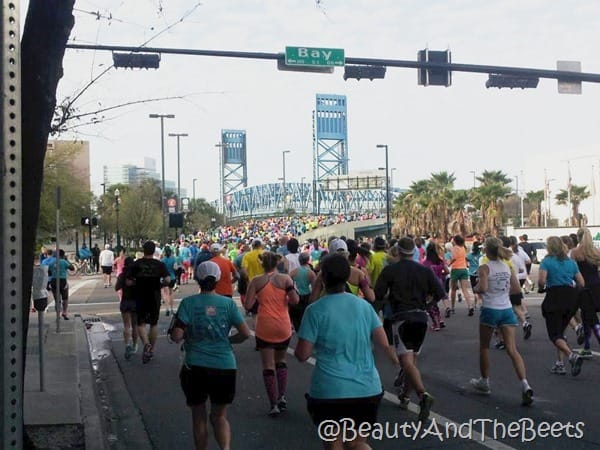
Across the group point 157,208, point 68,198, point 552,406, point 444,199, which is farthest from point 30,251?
point 157,208

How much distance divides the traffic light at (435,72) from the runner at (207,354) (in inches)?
442

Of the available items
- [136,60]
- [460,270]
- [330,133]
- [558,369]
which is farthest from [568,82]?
[330,133]

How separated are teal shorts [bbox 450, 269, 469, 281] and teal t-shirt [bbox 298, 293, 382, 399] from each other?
12.3 meters

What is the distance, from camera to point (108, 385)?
9781 mm

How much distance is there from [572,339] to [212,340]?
344 inches

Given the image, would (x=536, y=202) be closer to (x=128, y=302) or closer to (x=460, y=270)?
(x=460, y=270)

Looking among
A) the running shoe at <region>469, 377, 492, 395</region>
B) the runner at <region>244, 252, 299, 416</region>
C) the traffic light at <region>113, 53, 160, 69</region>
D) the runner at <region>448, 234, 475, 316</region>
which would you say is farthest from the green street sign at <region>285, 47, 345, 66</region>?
the running shoe at <region>469, 377, 492, 395</region>

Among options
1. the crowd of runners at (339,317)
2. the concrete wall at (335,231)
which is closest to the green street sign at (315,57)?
the crowd of runners at (339,317)

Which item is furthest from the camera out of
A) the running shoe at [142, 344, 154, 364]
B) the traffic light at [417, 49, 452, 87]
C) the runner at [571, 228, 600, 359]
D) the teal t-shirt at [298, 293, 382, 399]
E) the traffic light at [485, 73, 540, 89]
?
the traffic light at [485, 73, 540, 89]

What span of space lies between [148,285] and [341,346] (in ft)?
23.5

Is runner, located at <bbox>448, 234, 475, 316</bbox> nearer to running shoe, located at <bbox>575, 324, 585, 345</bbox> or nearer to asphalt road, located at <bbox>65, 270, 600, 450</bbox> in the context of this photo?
asphalt road, located at <bbox>65, 270, 600, 450</bbox>

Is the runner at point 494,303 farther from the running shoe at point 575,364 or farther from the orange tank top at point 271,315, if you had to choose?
the orange tank top at point 271,315

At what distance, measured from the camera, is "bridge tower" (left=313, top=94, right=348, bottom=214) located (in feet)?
573

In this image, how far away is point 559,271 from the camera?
30.2ft
